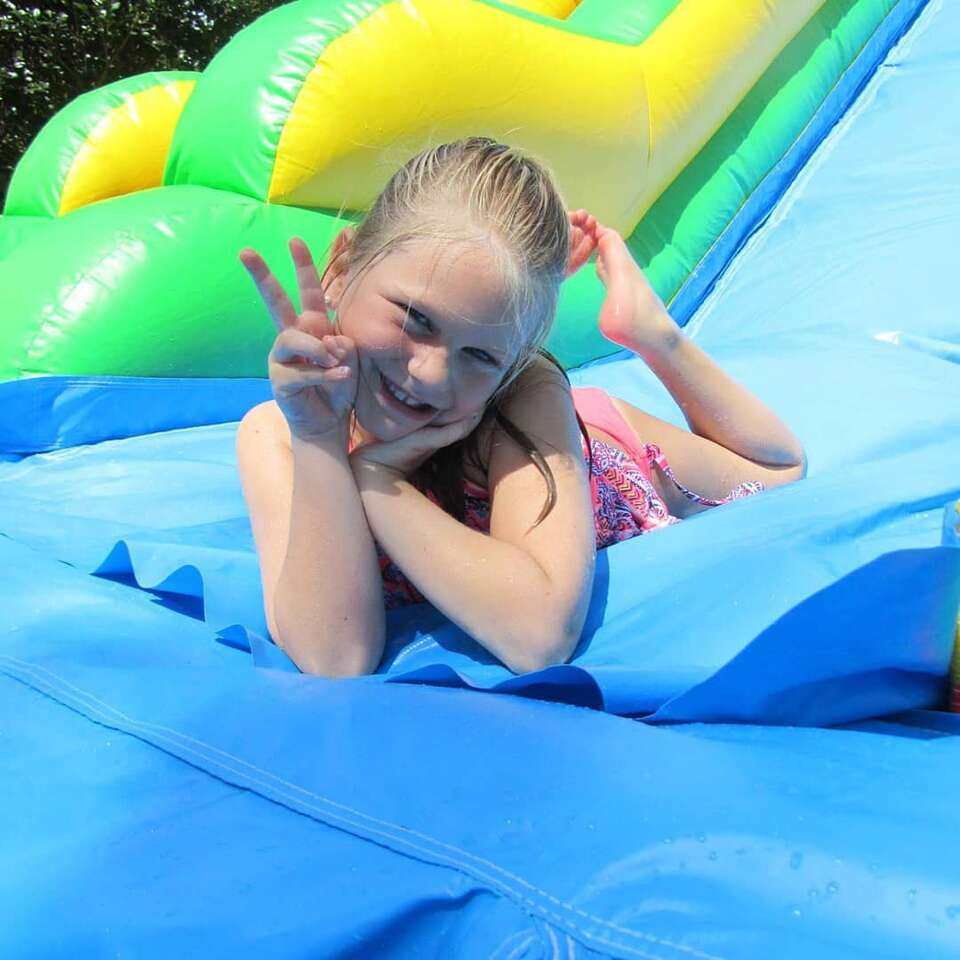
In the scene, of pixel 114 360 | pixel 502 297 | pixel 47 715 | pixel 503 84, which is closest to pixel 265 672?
pixel 47 715

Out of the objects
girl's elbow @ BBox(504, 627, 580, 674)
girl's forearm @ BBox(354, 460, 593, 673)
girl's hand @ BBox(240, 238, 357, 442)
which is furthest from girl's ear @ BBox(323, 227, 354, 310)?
girl's elbow @ BBox(504, 627, 580, 674)

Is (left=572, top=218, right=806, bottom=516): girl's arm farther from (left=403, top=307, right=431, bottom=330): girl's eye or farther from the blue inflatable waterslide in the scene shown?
(left=403, top=307, right=431, bottom=330): girl's eye

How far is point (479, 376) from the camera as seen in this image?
117 centimetres

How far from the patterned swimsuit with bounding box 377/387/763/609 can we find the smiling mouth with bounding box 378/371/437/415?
173 mm

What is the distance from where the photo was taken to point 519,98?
224 centimetres

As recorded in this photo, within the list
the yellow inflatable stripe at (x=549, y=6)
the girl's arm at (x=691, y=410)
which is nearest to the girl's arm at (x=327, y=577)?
the girl's arm at (x=691, y=410)

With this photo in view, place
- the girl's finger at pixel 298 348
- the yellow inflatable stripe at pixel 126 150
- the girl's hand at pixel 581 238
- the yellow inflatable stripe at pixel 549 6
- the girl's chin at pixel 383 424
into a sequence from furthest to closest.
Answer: the yellow inflatable stripe at pixel 549 6
the yellow inflatable stripe at pixel 126 150
the girl's hand at pixel 581 238
the girl's chin at pixel 383 424
the girl's finger at pixel 298 348

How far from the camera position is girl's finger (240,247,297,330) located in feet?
3.55

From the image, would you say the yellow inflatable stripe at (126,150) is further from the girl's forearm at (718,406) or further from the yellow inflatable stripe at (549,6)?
the girl's forearm at (718,406)

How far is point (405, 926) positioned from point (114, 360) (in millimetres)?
1329

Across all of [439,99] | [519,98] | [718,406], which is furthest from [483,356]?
[519,98]

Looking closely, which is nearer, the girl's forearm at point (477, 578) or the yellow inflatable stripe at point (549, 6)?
the girl's forearm at point (477, 578)

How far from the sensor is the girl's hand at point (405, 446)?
3.93ft

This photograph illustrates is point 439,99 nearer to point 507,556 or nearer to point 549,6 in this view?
point 507,556
